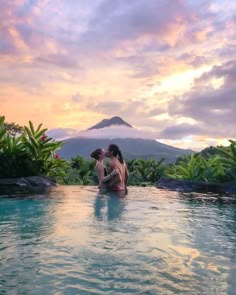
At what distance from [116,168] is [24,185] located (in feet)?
8.89

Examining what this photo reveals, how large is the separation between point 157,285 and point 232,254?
167 centimetres

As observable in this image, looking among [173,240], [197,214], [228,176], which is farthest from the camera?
[228,176]

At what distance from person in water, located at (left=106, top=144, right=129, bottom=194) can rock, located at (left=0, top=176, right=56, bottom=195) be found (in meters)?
1.98

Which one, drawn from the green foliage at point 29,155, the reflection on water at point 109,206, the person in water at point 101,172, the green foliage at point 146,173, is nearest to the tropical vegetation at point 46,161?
the green foliage at point 29,155

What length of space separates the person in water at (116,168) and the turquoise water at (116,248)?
5.88 ft

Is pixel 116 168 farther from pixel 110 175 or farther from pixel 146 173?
pixel 146 173

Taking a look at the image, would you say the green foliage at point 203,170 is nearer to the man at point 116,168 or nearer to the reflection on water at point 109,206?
the man at point 116,168

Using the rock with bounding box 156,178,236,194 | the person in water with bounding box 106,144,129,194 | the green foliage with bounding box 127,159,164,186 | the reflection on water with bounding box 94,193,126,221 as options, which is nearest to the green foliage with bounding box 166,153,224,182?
the rock with bounding box 156,178,236,194

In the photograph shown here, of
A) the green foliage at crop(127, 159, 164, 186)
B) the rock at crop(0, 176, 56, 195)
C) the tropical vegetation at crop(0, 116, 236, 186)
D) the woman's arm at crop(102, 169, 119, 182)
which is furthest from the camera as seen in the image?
the green foliage at crop(127, 159, 164, 186)

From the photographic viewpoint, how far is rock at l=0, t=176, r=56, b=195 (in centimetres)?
1140

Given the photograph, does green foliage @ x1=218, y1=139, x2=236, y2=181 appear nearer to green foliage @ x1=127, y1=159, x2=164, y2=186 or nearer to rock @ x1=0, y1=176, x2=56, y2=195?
green foliage @ x1=127, y1=159, x2=164, y2=186

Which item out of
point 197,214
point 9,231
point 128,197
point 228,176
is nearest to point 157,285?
point 9,231

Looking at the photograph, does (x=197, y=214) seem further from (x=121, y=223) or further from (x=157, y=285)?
(x=157, y=285)

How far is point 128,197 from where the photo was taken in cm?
1062
